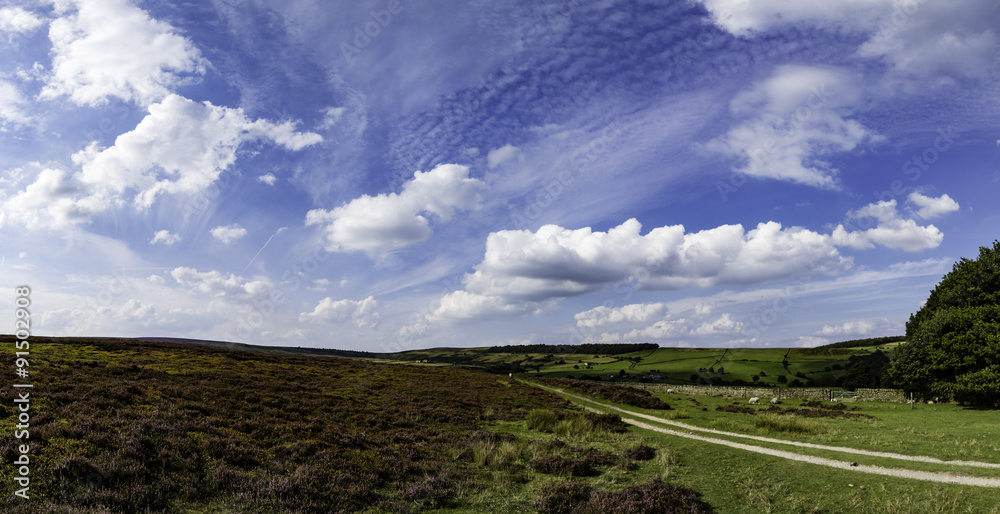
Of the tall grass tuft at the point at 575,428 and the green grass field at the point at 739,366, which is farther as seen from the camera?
the green grass field at the point at 739,366

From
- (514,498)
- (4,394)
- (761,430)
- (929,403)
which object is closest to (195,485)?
(514,498)

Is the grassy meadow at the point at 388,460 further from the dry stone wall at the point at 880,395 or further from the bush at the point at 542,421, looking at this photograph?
the dry stone wall at the point at 880,395

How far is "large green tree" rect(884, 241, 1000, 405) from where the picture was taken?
33781mm

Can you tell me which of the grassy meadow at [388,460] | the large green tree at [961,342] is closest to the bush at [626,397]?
the grassy meadow at [388,460]

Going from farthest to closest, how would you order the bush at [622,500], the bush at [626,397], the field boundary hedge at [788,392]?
the field boundary hedge at [788,392]
the bush at [626,397]
the bush at [622,500]

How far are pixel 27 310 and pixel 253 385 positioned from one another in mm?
19248

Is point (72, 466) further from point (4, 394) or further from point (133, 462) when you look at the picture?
point (4, 394)

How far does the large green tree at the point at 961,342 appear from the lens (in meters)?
33.8

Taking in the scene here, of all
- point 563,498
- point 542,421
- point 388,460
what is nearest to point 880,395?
point 542,421

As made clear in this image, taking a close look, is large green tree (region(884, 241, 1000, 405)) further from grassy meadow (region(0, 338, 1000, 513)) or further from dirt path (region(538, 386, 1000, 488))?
→ dirt path (region(538, 386, 1000, 488))

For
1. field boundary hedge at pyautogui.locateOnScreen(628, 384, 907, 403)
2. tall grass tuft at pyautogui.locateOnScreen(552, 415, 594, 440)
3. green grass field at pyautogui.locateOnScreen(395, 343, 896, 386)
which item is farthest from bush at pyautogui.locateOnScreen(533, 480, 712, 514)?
green grass field at pyautogui.locateOnScreen(395, 343, 896, 386)

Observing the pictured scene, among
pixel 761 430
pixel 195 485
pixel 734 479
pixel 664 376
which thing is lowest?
pixel 664 376

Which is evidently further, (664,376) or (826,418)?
(664,376)

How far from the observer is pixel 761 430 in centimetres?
2564
